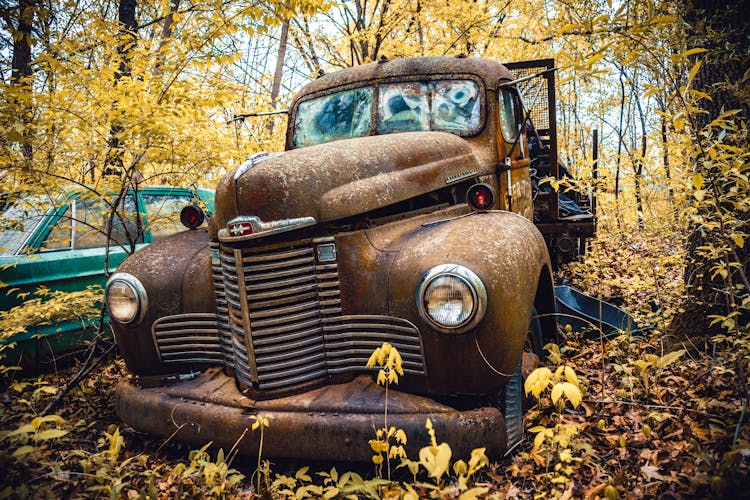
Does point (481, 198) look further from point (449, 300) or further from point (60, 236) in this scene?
point (60, 236)

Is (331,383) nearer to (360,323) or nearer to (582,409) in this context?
(360,323)

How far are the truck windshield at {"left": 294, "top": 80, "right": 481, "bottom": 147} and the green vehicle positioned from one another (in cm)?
176

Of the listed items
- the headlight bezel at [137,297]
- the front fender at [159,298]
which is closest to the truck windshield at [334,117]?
the front fender at [159,298]

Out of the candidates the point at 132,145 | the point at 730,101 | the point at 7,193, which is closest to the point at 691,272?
the point at 730,101

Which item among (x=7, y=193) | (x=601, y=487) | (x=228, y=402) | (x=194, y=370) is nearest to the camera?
(x=601, y=487)

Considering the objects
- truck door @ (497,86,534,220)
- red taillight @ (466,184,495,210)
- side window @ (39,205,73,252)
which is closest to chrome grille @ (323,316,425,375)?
red taillight @ (466,184,495,210)

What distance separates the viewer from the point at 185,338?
304 cm

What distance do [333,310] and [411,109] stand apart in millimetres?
2135

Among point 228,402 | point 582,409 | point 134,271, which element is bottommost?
point 582,409

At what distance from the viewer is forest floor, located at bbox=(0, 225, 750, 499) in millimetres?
2193

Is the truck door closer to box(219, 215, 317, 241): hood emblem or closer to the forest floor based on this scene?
the forest floor

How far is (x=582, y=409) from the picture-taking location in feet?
10.6

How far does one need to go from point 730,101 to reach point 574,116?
9.55 m

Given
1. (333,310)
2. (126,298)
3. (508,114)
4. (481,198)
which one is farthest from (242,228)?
(508,114)
